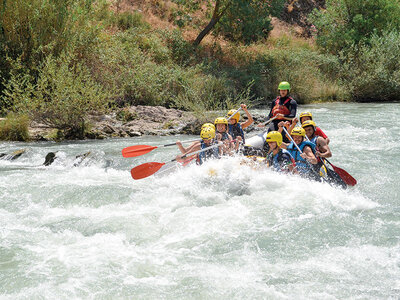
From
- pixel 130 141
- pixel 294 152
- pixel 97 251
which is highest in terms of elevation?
pixel 294 152

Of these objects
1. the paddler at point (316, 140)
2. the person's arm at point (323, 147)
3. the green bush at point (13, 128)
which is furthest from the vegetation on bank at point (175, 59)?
the person's arm at point (323, 147)

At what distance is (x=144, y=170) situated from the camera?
22.5ft

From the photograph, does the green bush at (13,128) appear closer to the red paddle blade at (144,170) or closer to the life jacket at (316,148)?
the red paddle blade at (144,170)

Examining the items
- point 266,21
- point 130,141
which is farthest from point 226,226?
point 266,21

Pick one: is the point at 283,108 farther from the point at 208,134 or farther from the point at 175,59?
the point at 175,59

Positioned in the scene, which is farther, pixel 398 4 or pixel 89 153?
pixel 398 4

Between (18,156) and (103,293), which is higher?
(103,293)

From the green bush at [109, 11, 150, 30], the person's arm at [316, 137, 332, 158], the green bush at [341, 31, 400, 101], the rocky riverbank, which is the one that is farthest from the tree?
the person's arm at [316, 137, 332, 158]

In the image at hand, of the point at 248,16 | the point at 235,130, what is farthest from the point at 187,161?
the point at 248,16

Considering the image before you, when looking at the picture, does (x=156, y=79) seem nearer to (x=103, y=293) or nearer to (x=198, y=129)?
(x=198, y=129)

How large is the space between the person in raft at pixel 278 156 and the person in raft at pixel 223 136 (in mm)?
738

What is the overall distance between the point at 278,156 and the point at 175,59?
12886 millimetres

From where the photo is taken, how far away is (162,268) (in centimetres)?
430

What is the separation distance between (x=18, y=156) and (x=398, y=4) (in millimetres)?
19180
